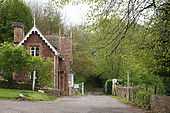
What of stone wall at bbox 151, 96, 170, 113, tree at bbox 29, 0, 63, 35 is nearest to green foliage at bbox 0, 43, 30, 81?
stone wall at bbox 151, 96, 170, 113

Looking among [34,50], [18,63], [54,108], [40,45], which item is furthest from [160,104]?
[34,50]

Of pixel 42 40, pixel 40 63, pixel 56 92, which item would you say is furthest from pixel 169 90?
pixel 42 40

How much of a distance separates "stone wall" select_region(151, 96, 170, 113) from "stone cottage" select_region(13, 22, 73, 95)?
23.5m

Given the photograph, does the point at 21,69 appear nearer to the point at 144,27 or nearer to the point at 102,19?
the point at 144,27

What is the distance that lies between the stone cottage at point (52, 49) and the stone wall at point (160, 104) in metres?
23.5

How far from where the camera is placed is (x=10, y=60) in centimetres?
4250

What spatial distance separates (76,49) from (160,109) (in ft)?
180

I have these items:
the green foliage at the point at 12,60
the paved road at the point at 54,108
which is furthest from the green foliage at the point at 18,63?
the paved road at the point at 54,108

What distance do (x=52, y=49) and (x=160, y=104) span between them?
2830cm

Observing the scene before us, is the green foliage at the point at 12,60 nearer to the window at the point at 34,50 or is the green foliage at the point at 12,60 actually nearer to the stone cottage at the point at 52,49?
the stone cottage at the point at 52,49

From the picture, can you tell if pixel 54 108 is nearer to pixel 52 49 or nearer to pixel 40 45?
pixel 52 49

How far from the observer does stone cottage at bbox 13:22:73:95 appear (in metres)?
51.0

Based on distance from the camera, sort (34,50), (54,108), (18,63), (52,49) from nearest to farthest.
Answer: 1. (54,108)
2. (18,63)
3. (52,49)
4. (34,50)

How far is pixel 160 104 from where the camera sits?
2461 centimetres
